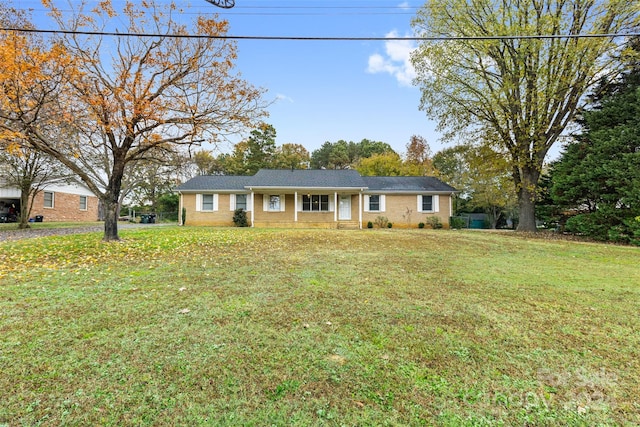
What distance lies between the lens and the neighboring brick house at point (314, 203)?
20.2 metres

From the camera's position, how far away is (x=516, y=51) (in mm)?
14469

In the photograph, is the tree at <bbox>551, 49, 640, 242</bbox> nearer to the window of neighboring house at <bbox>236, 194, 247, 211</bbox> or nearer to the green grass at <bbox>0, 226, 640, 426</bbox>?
the green grass at <bbox>0, 226, 640, 426</bbox>

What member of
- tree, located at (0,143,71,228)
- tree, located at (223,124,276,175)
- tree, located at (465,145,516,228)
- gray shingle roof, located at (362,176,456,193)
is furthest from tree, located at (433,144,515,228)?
tree, located at (0,143,71,228)

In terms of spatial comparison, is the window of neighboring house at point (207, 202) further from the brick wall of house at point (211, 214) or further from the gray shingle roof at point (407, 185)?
the gray shingle roof at point (407, 185)

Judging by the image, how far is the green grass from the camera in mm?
2020

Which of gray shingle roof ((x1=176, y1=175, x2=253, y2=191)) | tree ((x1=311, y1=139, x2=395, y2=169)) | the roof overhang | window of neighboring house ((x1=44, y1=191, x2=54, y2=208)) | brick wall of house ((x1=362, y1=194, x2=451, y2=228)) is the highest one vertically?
tree ((x1=311, y1=139, x2=395, y2=169))

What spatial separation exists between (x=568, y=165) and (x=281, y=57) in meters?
14.4

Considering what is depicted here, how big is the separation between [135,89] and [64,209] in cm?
2419

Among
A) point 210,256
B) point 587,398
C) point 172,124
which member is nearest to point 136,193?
point 172,124

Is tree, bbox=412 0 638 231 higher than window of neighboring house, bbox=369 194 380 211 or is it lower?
higher

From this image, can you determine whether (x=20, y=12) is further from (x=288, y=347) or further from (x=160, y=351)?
(x=288, y=347)

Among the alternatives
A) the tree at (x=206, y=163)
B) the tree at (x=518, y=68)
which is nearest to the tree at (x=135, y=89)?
the tree at (x=518, y=68)

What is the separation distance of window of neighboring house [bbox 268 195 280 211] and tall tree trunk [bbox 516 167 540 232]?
14056 mm

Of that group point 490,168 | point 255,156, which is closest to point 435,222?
point 490,168
